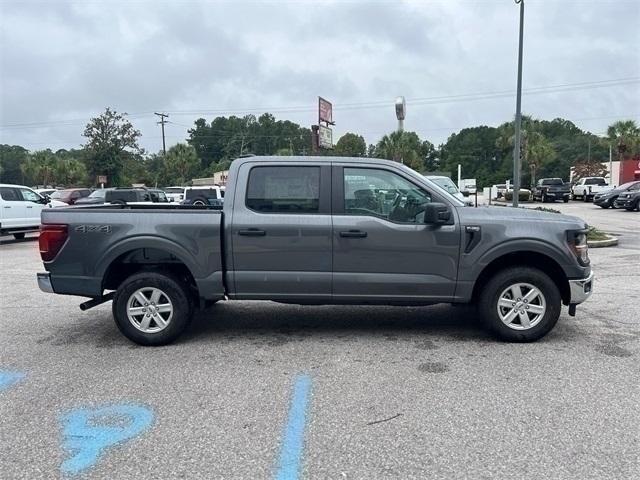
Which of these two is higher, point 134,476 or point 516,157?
point 516,157

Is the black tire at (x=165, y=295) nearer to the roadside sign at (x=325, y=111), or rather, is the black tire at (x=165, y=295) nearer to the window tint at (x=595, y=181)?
the roadside sign at (x=325, y=111)

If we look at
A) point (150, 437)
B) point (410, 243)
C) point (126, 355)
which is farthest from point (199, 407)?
point (410, 243)

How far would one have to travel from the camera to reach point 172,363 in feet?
16.3

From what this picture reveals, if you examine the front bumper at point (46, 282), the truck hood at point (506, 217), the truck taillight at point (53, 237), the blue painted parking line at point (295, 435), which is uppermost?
the truck hood at point (506, 217)

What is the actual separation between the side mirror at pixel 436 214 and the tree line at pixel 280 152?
82.9 ft

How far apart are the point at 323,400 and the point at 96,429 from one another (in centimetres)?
159

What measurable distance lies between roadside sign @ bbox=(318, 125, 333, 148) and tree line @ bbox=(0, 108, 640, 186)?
6.76 m

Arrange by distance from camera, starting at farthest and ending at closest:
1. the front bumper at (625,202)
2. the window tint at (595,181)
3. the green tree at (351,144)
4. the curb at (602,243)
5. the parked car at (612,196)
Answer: the green tree at (351,144), the window tint at (595,181), the parked car at (612,196), the front bumper at (625,202), the curb at (602,243)

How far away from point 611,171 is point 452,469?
193 feet

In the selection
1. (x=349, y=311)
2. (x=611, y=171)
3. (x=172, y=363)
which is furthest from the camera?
(x=611, y=171)

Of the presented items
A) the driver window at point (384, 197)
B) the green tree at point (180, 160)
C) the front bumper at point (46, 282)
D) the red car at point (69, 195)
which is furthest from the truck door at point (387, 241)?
the green tree at point (180, 160)

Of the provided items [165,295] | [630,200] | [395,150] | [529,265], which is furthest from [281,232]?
[395,150]

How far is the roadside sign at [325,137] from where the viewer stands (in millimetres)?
21862

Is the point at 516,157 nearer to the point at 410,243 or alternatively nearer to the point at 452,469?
the point at 410,243
